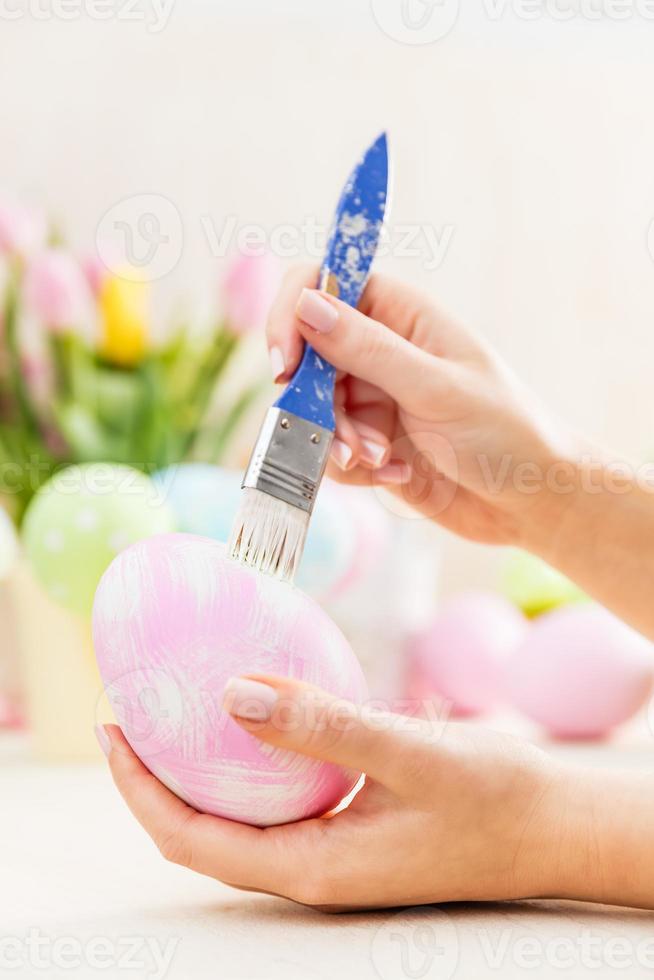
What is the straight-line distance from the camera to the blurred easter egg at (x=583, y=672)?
1204 mm

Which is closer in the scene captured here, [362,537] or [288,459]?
[288,459]

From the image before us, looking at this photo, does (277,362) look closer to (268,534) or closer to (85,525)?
(268,534)

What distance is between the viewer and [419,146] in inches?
65.1

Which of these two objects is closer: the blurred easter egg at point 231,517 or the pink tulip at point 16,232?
the blurred easter egg at point 231,517

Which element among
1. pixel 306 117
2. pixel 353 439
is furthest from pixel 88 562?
pixel 306 117

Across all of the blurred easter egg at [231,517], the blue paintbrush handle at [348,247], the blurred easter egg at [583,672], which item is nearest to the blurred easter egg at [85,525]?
the blurred easter egg at [231,517]

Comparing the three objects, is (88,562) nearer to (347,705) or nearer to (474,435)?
(474,435)

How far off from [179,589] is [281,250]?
1144 millimetres

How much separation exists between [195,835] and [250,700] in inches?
3.7

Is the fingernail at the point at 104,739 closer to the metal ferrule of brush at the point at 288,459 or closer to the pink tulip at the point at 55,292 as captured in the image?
the metal ferrule of brush at the point at 288,459

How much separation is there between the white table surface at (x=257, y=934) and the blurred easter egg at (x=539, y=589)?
809 millimetres

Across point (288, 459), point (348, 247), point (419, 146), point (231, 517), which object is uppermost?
point (419, 146)

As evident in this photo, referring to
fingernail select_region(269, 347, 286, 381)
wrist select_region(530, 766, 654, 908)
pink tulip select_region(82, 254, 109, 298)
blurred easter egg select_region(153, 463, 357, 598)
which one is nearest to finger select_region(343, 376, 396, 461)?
fingernail select_region(269, 347, 286, 381)

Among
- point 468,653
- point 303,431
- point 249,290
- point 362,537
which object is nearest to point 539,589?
point 468,653
